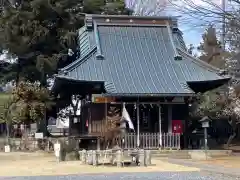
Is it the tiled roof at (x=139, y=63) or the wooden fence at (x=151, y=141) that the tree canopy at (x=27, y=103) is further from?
the wooden fence at (x=151, y=141)

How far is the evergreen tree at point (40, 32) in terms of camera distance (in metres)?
37.4

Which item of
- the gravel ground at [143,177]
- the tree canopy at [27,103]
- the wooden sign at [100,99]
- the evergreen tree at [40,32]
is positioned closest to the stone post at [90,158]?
the gravel ground at [143,177]

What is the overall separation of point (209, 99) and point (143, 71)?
7954mm

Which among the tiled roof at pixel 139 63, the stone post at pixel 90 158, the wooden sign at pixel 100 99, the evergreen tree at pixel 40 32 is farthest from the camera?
the evergreen tree at pixel 40 32

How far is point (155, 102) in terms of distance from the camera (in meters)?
29.6

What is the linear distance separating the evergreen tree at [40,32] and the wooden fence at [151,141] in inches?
410

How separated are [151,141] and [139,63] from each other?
4.59 metres

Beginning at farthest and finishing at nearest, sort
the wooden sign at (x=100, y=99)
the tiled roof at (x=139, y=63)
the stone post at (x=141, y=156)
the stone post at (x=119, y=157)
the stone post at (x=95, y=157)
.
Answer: the tiled roof at (x=139, y=63) < the wooden sign at (x=100, y=99) < the stone post at (x=95, y=157) < the stone post at (x=141, y=156) < the stone post at (x=119, y=157)

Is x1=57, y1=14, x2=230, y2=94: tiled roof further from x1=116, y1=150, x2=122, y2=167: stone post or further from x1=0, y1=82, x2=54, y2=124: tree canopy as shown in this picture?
x1=116, y1=150, x2=122, y2=167: stone post

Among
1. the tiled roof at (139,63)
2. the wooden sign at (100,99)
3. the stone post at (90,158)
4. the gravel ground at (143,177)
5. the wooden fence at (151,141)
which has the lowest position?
the gravel ground at (143,177)

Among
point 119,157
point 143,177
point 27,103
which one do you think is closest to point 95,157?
point 119,157

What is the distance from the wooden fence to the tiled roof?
Result: 8.24ft

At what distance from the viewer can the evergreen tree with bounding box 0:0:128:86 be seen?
37.4 m

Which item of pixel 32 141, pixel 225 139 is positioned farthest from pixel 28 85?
pixel 225 139
